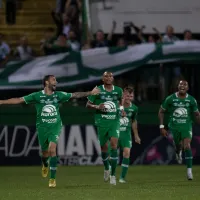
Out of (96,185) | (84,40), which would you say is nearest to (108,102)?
(96,185)

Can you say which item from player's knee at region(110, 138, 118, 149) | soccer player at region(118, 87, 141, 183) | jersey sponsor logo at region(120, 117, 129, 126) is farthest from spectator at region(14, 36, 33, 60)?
player's knee at region(110, 138, 118, 149)

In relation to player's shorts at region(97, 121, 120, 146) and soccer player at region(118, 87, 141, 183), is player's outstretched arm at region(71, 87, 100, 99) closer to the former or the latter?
player's shorts at region(97, 121, 120, 146)

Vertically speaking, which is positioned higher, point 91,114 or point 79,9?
point 79,9

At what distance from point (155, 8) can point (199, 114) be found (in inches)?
293

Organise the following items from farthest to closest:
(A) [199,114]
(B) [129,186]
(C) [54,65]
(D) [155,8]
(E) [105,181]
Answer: (D) [155,8] < (C) [54,65] < (A) [199,114] < (E) [105,181] < (B) [129,186]

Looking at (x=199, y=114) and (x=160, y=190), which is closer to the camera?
(x=160, y=190)

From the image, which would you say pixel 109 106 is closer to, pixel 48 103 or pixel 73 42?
pixel 48 103

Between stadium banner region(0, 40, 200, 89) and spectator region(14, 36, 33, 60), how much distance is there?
42.1 inches

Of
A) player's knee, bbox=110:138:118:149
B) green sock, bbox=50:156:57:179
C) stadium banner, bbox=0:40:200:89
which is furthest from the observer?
stadium banner, bbox=0:40:200:89

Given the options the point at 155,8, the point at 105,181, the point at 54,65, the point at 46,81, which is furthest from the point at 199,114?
the point at 155,8

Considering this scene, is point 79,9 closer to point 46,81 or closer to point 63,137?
point 63,137

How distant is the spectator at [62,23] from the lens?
27781mm

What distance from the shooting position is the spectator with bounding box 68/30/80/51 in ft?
87.5

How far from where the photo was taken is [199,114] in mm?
21141
